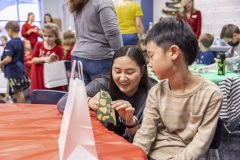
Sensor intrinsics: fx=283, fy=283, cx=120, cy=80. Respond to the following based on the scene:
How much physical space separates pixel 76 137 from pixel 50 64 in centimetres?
215

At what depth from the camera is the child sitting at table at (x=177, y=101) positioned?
39.6 inches

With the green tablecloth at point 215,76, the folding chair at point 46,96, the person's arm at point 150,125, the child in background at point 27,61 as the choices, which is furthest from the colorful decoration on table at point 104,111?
the child in background at point 27,61

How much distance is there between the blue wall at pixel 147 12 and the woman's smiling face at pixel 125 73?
5149mm

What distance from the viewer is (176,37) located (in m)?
1.01

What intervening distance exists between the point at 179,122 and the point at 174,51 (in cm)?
27

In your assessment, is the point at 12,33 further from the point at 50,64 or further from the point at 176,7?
the point at 176,7

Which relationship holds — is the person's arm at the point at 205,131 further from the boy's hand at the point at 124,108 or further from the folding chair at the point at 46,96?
the folding chair at the point at 46,96

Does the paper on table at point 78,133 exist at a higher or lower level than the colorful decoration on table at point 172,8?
lower

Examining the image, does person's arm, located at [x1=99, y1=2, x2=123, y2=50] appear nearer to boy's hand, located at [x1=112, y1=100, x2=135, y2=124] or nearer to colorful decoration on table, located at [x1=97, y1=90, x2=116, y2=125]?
boy's hand, located at [x1=112, y1=100, x2=135, y2=124]

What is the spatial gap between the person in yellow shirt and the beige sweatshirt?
79.8 inches

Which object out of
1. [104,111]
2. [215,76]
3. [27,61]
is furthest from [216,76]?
[27,61]

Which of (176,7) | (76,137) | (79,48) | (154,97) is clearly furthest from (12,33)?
(176,7)

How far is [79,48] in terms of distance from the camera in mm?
2004

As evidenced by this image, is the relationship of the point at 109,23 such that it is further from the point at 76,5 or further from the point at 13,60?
the point at 13,60
